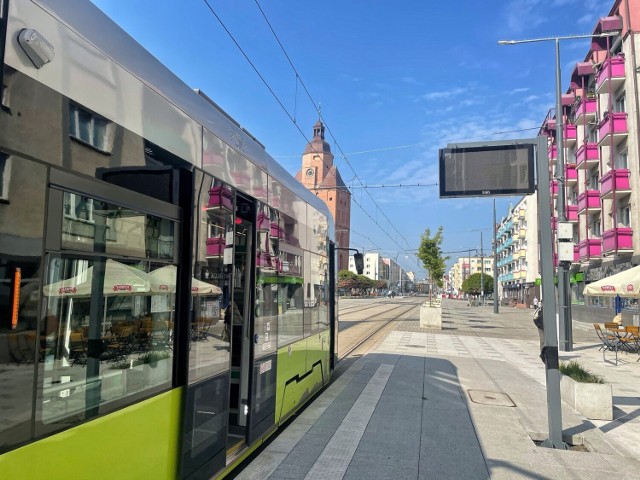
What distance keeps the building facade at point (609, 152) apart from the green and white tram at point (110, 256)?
18508mm

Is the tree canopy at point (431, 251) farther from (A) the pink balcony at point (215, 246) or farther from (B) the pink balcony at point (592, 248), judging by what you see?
(A) the pink balcony at point (215, 246)

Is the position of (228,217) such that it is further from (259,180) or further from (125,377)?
(125,377)

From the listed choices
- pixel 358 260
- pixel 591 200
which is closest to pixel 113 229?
pixel 358 260

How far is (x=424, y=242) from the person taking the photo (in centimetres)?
2928

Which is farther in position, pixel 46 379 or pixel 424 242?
pixel 424 242

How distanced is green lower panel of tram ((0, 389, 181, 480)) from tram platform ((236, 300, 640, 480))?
169 cm

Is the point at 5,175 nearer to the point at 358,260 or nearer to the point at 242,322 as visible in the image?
the point at 242,322

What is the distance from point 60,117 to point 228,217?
70.0 inches

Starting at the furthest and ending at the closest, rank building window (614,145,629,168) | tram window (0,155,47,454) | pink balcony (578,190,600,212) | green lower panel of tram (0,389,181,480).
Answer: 1. pink balcony (578,190,600,212)
2. building window (614,145,629,168)
3. green lower panel of tram (0,389,181,480)
4. tram window (0,155,47,454)

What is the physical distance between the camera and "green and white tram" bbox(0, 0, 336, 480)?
74.2 inches

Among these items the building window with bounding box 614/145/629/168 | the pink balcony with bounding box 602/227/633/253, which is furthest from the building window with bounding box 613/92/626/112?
the pink balcony with bounding box 602/227/633/253

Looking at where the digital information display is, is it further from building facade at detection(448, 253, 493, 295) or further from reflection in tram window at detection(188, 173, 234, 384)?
building facade at detection(448, 253, 493, 295)

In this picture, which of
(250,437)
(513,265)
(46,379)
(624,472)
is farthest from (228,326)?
(513,265)

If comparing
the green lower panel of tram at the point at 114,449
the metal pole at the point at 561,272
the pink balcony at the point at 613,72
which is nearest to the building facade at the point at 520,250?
the pink balcony at the point at 613,72
